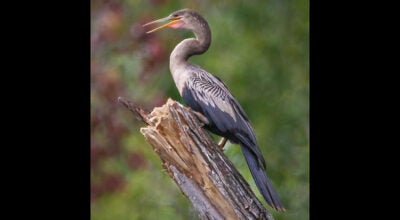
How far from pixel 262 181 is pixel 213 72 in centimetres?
225

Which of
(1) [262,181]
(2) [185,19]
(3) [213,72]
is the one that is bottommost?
(1) [262,181]

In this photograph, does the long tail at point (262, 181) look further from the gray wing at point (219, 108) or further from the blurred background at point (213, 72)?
the blurred background at point (213, 72)

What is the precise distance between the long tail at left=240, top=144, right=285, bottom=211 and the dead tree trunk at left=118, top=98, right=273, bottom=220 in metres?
0.11

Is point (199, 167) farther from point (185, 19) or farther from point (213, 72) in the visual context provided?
point (213, 72)

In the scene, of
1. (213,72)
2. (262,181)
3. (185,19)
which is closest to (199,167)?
(262,181)

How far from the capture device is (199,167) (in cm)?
584

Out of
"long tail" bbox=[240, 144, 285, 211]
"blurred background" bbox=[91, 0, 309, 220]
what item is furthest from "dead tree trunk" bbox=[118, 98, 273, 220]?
"blurred background" bbox=[91, 0, 309, 220]

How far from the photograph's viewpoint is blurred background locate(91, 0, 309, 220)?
8172mm

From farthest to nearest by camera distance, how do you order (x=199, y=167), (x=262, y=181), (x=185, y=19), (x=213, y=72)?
(x=213, y=72), (x=185, y=19), (x=262, y=181), (x=199, y=167)

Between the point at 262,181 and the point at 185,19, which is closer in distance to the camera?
the point at 262,181

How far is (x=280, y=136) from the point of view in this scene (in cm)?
885

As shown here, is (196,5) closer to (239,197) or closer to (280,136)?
(280,136)

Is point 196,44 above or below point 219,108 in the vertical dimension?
above

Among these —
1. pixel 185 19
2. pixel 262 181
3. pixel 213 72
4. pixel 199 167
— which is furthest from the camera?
pixel 213 72
